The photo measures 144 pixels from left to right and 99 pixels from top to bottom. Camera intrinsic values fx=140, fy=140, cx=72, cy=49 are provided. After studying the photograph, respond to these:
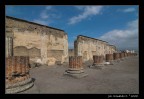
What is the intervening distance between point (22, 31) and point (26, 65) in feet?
24.5

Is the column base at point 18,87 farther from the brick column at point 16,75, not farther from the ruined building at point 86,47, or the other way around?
the ruined building at point 86,47

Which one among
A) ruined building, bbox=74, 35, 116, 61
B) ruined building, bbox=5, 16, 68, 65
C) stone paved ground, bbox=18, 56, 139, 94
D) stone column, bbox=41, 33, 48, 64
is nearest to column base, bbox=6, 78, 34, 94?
stone paved ground, bbox=18, 56, 139, 94

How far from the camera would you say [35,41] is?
13688 mm

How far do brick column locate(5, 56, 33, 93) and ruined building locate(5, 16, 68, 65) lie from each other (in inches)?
238

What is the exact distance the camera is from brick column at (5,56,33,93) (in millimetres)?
5086

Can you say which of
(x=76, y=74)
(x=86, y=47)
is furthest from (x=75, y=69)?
(x=86, y=47)

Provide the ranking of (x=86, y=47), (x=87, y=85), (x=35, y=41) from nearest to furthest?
(x=87, y=85), (x=35, y=41), (x=86, y=47)

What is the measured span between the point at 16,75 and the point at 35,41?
8643 mm

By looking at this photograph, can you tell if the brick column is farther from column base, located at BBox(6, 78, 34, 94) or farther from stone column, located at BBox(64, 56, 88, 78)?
stone column, located at BBox(64, 56, 88, 78)

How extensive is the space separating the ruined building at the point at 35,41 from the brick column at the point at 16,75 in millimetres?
6043

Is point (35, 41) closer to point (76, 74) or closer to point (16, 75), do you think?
point (76, 74)

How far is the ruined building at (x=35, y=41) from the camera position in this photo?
11684 millimetres

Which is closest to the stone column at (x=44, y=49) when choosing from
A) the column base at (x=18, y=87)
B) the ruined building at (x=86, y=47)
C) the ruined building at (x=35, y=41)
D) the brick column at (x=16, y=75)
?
the ruined building at (x=35, y=41)
